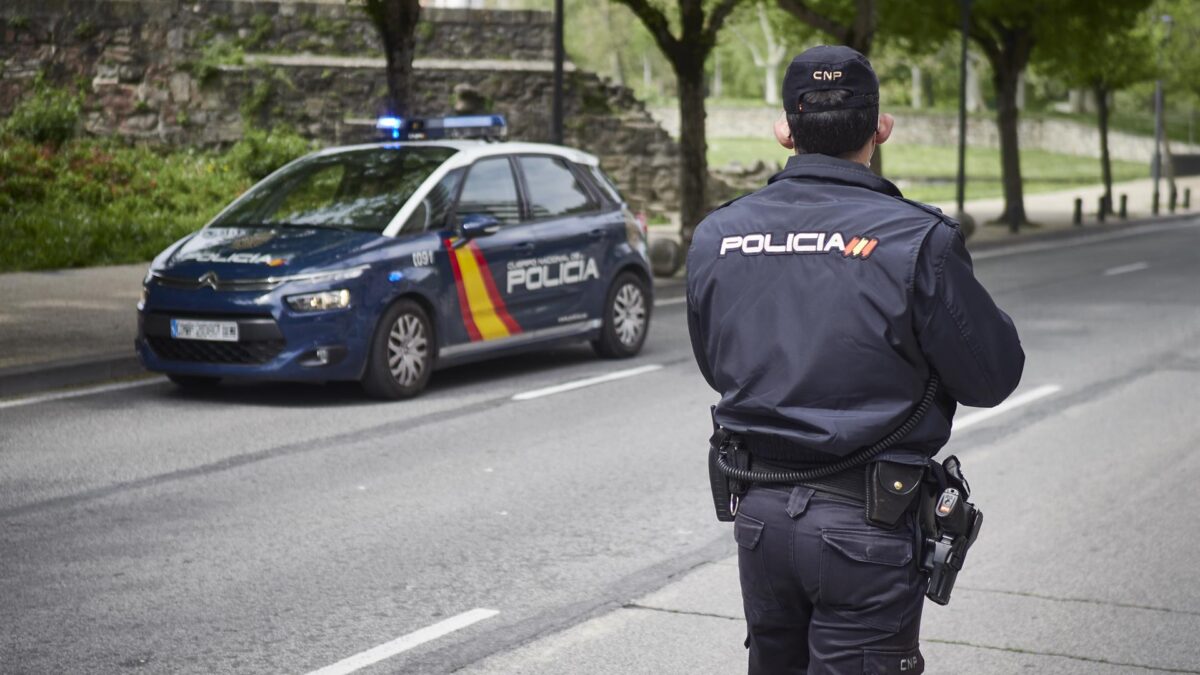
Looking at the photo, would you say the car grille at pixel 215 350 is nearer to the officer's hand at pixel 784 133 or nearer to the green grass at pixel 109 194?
the officer's hand at pixel 784 133

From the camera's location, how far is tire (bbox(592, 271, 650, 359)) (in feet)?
41.0

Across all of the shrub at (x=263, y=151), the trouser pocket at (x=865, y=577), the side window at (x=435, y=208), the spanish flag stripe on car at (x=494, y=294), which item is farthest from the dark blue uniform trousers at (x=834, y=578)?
the shrub at (x=263, y=151)

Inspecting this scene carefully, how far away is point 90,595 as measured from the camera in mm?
5984

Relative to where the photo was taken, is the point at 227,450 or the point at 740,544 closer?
the point at 740,544

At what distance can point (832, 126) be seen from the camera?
3193 mm

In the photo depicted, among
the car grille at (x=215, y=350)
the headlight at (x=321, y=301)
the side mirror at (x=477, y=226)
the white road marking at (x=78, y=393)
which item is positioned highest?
the side mirror at (x=477, y=226)

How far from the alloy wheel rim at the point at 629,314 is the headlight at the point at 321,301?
287 centimetres

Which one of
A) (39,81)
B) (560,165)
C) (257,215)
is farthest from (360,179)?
(39,81)

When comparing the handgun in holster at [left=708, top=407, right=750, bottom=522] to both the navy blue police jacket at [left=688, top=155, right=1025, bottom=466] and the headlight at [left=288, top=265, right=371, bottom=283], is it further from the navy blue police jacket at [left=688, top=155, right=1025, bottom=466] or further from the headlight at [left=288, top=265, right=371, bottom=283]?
the headlight at [left=288, top=265, right=371, bottom=283]

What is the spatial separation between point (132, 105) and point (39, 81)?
1394mm

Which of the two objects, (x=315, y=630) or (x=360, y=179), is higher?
(x=360, y=179)

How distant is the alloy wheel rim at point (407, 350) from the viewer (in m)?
10.5

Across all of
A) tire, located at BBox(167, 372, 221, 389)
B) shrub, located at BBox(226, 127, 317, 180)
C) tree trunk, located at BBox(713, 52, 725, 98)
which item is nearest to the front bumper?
tire, located at BBox(167, 372, 221, 389)

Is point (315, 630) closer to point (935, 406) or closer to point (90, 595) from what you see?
point (90, 595)
